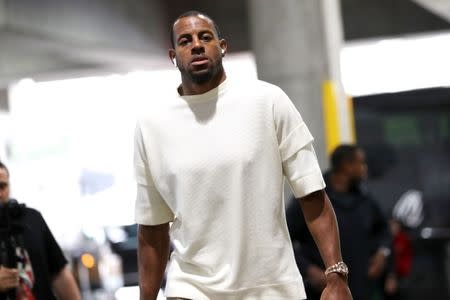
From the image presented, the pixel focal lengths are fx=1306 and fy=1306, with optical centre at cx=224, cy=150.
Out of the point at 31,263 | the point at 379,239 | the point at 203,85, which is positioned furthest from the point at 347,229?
the point at 203,85

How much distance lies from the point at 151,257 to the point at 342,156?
435 centimetres

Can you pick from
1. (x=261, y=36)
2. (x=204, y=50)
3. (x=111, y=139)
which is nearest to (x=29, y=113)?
(x=111, y=139)

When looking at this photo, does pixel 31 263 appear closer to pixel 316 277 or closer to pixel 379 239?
pixel 316 277

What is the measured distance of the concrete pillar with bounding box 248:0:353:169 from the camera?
1177 centimetres

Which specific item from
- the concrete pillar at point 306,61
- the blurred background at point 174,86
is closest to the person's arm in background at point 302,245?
the blurred background at point 174,86

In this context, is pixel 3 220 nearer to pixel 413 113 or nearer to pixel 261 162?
pixel 261 162

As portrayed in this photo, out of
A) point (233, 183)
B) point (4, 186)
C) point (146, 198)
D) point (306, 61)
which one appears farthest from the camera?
point (306, 61)

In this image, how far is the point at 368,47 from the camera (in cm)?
2467

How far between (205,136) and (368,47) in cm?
2054

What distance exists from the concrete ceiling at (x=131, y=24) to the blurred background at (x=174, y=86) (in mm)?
21

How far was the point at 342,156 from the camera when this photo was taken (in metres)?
8.90

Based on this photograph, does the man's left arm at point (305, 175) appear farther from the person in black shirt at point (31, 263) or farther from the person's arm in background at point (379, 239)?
the person's arm in background at point (379, 239)

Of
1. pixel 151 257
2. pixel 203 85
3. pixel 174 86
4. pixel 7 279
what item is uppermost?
pixel 203 85

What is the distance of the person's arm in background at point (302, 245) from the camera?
808cm
